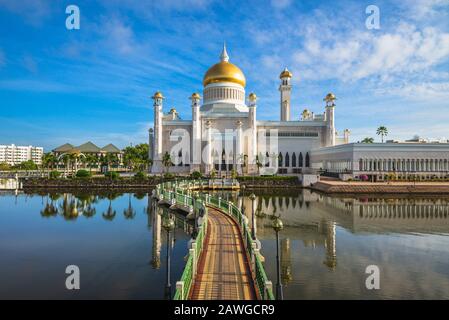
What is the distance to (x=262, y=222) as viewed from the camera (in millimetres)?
18766

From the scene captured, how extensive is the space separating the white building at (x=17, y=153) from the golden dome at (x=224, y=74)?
342 feet

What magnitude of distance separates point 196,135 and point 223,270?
44001 millimetres

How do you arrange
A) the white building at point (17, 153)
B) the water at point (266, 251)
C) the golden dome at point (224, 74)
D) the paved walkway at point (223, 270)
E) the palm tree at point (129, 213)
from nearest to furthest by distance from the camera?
the paved walkway at point (223, 270) → the water at point (266, 251) → the palm tree at point (129, 213) → the golden dome at point (224, 74) → the white building at point (17, 153)

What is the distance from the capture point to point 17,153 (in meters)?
135

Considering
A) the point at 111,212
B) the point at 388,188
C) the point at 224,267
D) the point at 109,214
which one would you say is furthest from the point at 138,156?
the point at 224,267

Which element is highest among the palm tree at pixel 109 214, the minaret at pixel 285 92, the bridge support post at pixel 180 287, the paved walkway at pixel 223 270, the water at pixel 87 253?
the minaret at pixel 285 92

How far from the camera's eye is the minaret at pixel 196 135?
1993 inches

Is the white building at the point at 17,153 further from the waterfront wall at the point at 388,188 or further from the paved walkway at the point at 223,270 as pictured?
the paved walkway at the point at 223,270

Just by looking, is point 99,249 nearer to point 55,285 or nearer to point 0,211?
point 55,285

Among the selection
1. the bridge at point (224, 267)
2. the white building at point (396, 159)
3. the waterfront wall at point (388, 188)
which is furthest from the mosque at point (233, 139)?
the bridge at point (224, 267)

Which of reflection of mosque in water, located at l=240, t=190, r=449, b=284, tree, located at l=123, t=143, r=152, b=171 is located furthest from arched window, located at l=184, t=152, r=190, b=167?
reflection of mosque in water, located at l=240, t=190, r=449, b=284

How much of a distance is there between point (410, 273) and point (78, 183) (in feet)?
136

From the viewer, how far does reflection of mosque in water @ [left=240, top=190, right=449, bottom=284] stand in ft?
47.0
